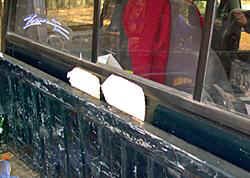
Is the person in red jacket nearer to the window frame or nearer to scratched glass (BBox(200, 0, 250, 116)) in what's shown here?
the window frame

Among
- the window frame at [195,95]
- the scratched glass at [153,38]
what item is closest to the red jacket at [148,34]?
the scratched glass at [153,38]

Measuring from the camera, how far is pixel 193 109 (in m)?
1.59

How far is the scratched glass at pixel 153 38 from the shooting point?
5.94ft

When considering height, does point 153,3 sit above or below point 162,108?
above

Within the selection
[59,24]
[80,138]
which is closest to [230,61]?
[80,138]

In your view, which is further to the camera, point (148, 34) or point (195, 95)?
point (148, 34)

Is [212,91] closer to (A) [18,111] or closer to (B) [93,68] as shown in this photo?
(B) [93,68]

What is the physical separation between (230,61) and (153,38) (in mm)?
392

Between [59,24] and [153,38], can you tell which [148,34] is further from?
[59,24]

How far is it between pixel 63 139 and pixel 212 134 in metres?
1.05

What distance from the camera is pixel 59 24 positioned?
253cm

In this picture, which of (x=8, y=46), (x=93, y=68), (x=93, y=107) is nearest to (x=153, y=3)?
(x=93, y=68)

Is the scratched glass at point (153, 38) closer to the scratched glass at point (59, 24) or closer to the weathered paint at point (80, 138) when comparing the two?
the scratched glass at point (59, 24)

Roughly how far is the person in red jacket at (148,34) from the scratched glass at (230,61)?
0.92ft
